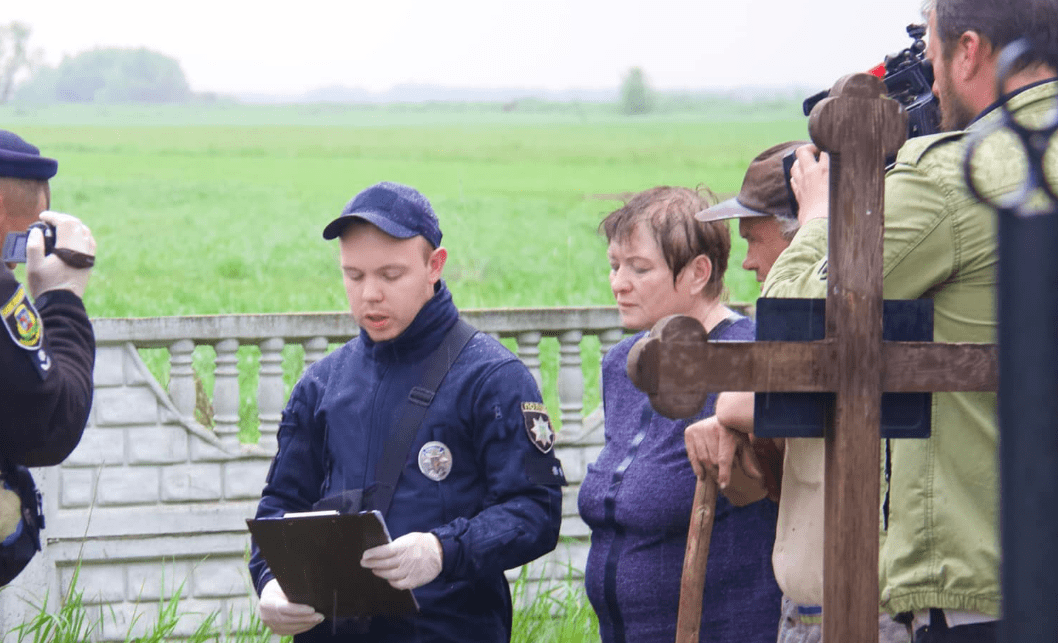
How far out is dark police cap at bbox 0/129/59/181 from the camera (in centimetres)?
284

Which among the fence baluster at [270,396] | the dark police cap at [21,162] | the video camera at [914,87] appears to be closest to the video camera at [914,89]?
the video camera at [914,87]

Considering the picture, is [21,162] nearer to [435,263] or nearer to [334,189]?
[435,263]

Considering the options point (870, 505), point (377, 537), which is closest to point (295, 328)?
point (377, 537)

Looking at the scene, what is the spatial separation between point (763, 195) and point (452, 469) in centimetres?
88

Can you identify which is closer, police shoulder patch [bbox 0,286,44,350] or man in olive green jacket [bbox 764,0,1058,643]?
man in olive green jacket [bbox 764,0,1058,643]

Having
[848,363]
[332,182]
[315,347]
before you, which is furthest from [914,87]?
[332,182]

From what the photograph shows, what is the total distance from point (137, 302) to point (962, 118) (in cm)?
1185

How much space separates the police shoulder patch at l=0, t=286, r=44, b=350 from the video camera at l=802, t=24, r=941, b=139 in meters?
1.44

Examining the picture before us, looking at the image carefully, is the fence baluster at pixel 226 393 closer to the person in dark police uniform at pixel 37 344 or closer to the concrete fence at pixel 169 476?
the concrete fence at pixel 169 476

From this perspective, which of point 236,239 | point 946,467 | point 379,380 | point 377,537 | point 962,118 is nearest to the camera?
point 946,467

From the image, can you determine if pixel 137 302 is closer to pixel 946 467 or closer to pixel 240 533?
pixel 240 533

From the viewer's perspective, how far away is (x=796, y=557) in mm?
2041

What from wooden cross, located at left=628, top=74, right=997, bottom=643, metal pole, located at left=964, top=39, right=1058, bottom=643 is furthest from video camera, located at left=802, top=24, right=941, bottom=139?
metal pole, located at left=964, top=39, right=1058, bottom=643

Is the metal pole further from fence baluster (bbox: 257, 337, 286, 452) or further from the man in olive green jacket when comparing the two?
fence baluster (bbox: 257, 337, 286, 452)
